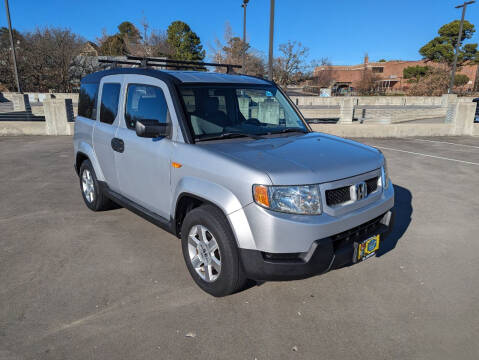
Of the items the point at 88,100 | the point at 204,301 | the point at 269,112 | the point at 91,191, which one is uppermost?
the point at 88,100

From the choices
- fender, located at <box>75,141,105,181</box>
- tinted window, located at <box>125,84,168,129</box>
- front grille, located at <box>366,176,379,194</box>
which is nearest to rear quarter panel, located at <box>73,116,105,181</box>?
fender, located at <box>75,141,105,181</box>

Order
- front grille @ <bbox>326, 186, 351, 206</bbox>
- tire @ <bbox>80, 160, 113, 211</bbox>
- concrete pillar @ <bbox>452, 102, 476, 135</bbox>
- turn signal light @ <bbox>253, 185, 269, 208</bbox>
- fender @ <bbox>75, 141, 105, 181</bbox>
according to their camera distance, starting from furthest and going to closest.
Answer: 1. concrete pillar @ <bbox>452, 102, 476, 135</bbox>
2. tire @ <bbox>80, 160, 113, 211</bbox>
3. fender @ <bbox>75, 141, 105, 181</bbox>
4. front grille @ <bbox>326, 186, 351, 206</bbox>
5. turn signal light @ <bbox>253, 185, 269, 208</bbox>

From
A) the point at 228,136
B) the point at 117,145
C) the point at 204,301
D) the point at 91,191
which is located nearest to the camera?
the point at 204,301

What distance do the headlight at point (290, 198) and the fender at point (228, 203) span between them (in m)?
0.19

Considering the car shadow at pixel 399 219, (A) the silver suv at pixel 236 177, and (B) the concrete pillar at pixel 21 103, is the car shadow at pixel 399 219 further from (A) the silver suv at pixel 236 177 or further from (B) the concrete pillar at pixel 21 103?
(B) the concrete pillar at pixel 21 103

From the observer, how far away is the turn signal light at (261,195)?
2.51m

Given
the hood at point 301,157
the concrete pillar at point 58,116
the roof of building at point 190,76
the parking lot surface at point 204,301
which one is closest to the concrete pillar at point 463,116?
the parking lot surface at point 204,301

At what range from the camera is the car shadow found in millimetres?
4112

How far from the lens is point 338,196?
2.75 m

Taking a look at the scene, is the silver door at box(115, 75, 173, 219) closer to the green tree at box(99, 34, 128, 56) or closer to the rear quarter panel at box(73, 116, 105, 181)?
the rear quarter panel at box(73, 116, 105, 181)

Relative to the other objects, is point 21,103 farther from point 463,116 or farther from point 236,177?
point 463,116

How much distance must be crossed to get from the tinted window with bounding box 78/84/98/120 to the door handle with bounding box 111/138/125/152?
84 cm

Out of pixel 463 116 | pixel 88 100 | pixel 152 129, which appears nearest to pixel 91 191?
pixel 88 100

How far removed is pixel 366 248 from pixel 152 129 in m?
2.15
